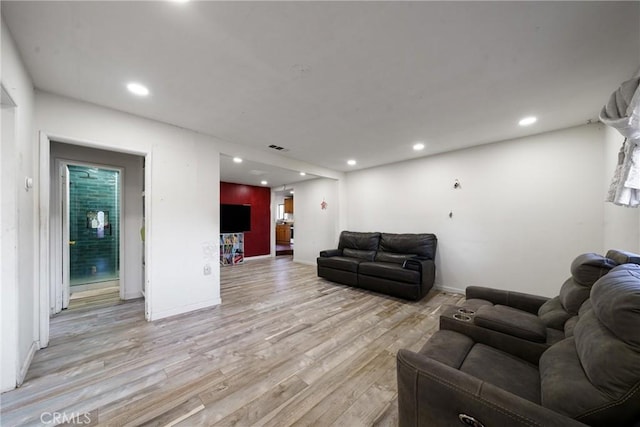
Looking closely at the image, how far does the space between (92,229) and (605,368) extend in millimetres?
6659

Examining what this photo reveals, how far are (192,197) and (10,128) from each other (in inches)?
65.9

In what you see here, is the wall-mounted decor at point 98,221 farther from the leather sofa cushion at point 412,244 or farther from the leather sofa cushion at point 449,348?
the leather sofa cushion at point 449,348

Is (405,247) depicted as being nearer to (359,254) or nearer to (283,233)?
(359,254)

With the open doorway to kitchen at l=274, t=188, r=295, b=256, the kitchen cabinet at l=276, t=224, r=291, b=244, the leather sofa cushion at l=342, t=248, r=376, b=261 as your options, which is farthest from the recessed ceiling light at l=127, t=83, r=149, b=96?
the kitchen cabinet at l=276, t=224, r=291, b=244

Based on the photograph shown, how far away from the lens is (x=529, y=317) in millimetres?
1710

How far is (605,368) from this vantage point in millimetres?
866

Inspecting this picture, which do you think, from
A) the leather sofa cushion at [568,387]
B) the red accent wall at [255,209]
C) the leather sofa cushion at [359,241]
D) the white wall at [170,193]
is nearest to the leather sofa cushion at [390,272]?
the leather sofa cushion at [359,241]

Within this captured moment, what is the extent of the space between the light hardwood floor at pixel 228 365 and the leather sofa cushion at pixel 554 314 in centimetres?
106

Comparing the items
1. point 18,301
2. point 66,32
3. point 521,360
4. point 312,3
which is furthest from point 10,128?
point 521,360

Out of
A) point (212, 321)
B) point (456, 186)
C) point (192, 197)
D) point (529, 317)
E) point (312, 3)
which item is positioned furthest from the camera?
point (456, 186)

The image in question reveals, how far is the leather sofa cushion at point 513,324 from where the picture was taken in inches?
58.8

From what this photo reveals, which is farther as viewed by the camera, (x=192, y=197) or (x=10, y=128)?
(x=192, y=197)

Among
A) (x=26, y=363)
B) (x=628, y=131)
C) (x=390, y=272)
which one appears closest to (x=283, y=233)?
(x=390, y=272)

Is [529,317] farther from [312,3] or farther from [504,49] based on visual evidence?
[312,3]
